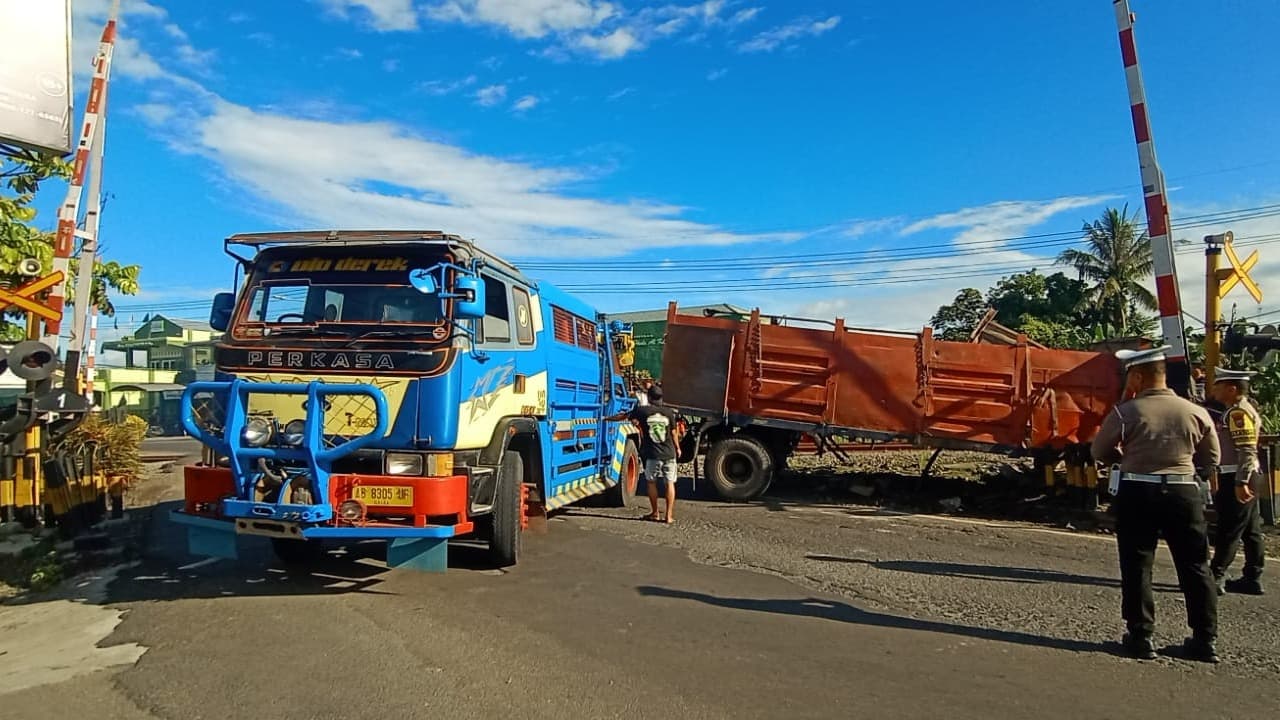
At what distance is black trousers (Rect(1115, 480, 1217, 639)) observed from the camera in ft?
15.7

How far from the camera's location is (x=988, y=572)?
718 centimetres

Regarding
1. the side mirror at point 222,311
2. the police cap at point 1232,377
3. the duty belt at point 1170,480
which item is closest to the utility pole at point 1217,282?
the police cap at point 1232,377

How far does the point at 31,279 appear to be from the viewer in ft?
28.8

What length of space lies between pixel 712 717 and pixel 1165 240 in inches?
290

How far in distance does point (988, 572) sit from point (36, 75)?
10.1m

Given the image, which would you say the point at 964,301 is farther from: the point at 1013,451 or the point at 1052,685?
the point at 1052,685

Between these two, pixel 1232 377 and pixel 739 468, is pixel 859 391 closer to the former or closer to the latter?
pixel 739 468

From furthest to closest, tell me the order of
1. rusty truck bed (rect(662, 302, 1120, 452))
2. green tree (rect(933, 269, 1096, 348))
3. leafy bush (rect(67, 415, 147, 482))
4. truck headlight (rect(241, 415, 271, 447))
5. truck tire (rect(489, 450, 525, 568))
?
green tree (rect(933, 269, 1096, 348))
rusty truck bed (rect(662, 302, 1120, 452))
leafy bush (rect(67, 415, 147, 482))
truck tire (rect(489, 450, 525, 568))
truck headlight (rect(241, 415, 271, 447))

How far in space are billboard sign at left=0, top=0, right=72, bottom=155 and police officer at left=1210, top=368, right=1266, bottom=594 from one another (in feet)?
35.0

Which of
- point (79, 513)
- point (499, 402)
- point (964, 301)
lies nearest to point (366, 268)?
point (499, 402)

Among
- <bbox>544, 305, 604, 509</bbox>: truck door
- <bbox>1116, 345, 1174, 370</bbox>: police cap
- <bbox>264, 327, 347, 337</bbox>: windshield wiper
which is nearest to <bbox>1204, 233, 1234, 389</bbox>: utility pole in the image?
<bbox>1116, 345, 1174, 370</bbox>: police cap

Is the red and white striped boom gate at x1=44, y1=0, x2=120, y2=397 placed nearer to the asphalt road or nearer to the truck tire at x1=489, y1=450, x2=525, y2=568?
the asphalt road

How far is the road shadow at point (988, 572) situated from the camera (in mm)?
6875

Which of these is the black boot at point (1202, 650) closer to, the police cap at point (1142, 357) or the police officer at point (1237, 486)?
the police cap at point (1142, 357)
